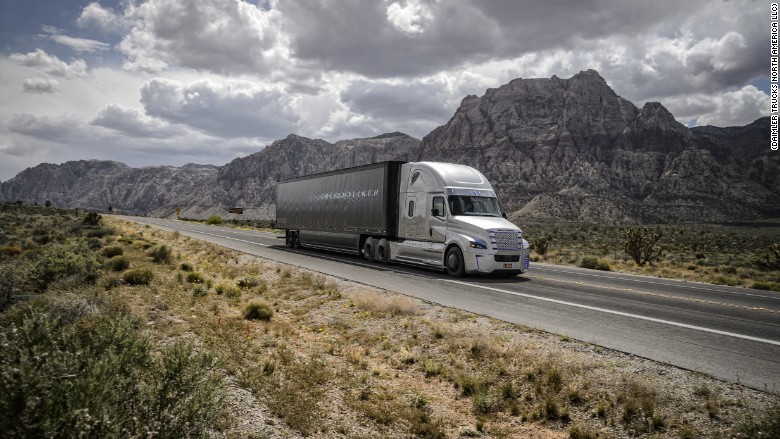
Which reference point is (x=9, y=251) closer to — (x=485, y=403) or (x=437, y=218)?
(x=437, y=218)

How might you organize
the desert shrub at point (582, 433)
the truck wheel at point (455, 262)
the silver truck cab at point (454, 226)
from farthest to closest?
the truck wheel at point (455, 262)
the silver truck cab at point (454, 226)
the desert shrub at point (582, 433)

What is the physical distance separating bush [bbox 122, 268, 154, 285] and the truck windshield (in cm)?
→ 1016

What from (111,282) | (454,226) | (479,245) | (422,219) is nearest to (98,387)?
(111,282)

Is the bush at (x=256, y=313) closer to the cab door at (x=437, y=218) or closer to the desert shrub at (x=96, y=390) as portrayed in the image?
the desert shrub at (x=96, y=390)

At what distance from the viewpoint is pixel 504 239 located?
52.6 feet

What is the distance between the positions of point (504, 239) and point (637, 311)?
545cm

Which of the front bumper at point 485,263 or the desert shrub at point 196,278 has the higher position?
the front bumper at point 485,263

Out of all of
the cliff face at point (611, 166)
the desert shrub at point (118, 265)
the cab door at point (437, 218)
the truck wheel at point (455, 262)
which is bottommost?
the desert shrub at point (118, 265)

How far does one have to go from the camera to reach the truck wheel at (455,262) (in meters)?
16.5

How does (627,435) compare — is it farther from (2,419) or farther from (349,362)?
(2,419)

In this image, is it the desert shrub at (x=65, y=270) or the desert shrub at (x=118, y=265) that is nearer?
the desert shrub at (x=65, y=270)

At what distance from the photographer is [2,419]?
10.0ft

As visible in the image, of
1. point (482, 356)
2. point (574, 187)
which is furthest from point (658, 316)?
point (574, 187)

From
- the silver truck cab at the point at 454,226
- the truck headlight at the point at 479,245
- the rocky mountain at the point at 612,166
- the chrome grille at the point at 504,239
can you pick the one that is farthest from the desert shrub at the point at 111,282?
the rocky mountain at the point at 612,166
